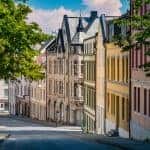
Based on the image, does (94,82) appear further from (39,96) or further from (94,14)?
(39,96)

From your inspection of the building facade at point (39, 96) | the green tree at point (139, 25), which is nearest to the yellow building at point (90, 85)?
the building facade at point (39, 96)

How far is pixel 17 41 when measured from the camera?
1649 inches

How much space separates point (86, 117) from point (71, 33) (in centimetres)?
2036

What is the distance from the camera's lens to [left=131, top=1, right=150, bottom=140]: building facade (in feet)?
164

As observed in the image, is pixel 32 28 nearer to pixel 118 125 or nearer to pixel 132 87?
pixel 132 87

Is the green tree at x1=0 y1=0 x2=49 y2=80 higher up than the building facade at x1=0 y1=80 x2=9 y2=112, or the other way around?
the green tree at x1=0 y1=0 x2=49 y2=80

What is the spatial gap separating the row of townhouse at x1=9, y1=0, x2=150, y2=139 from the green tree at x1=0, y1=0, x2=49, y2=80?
6151mm

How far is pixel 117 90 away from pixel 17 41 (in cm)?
2414

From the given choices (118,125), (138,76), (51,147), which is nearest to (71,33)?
(118,125)

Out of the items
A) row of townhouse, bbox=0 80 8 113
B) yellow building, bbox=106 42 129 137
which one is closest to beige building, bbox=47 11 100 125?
yellow building, bbox=106 42 129 137

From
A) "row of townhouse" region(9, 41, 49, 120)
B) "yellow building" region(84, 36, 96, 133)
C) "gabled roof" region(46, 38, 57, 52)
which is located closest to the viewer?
"yellow building" region(84, 36, 96, 133)

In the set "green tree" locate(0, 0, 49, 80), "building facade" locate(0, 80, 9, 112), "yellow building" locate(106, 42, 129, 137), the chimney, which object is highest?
the chimney

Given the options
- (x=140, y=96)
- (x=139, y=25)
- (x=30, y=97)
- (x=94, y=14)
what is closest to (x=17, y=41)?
(x=139, y=25)

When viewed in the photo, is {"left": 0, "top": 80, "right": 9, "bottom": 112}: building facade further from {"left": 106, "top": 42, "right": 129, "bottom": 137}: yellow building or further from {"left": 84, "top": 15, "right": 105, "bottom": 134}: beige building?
{"left": 106, "top": 42, "right": 129, "bottom": 137}: yellow building
